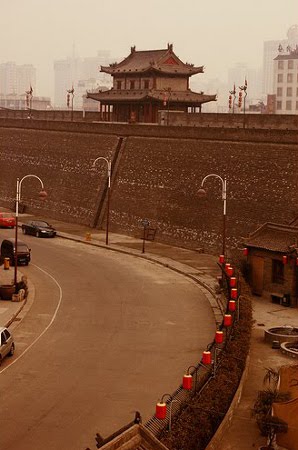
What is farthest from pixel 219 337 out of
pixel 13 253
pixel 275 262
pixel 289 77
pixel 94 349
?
pixel 289 77

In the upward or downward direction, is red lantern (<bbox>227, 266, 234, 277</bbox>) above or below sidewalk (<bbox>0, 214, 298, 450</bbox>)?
above

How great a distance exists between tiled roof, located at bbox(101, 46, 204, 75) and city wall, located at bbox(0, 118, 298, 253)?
10736 millimetres

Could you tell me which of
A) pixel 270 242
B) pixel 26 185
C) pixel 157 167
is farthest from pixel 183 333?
pixel 26 185

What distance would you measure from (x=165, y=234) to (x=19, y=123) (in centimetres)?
2756

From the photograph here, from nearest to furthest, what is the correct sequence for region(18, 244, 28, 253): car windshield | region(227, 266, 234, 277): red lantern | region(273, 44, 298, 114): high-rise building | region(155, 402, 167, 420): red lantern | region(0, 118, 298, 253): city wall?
1. region(155, 402, 167, 420): red lantern
2. region(227, 266, 234, 277): red lantern
3. region(18, 244, 28, 253): car windshield
4. region(0, 118, 298, 253): city wall
5. region(273, 44, 298, 114): high-rise building

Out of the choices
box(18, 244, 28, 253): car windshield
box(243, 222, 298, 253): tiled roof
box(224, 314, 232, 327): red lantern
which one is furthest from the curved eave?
box(224, 314, 232, 327): red lantern

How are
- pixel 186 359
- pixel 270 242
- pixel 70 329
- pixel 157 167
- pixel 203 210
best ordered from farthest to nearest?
pixel 157 167
pixel 203 210
pixel 270 242
pixel 70 329
pixel 186 359

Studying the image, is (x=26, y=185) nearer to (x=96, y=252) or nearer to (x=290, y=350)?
(x=96, y=252)

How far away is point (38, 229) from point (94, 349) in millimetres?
23693

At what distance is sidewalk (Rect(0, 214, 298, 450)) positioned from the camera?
17.9 metres

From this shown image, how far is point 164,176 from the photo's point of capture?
4809 centimetres

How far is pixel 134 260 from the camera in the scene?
39.4 metres

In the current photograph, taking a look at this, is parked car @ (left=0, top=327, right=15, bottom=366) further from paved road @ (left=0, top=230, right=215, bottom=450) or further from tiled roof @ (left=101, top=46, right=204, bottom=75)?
tiled roof @ (left=101, top=46, right=204, bottom=75)

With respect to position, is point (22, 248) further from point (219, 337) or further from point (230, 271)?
point (219, 337)
